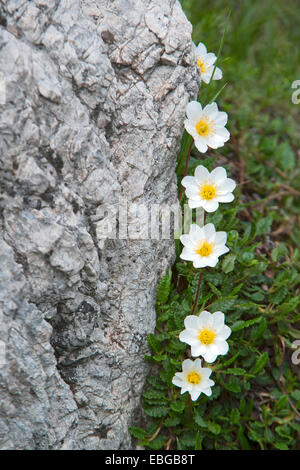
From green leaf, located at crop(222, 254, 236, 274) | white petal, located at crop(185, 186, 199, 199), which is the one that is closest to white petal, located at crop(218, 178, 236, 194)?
white petal, located at crop(185, 186, 199, 199)

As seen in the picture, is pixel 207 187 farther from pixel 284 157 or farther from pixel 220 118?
pixel 284 157

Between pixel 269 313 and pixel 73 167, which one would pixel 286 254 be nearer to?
pixel 269 313

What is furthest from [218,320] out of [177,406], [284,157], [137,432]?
[284,157]

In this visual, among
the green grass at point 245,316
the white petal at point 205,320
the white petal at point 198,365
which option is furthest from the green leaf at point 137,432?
the white petal at point 205,320

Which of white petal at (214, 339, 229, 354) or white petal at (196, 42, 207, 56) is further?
white petal at (196, 42, 207, 56)

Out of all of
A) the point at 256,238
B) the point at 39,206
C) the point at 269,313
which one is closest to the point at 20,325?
the point at 39,206

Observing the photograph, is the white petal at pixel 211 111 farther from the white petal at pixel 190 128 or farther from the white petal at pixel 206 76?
the white petal at pixel 206 76

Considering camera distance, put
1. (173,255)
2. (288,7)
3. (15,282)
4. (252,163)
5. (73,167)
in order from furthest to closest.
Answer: (288,7), (252,163), (173,255), (73,167), (15,282)

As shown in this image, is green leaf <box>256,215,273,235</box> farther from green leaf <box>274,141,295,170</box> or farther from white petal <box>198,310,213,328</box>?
white petal <box>198,310,213,328</box>
